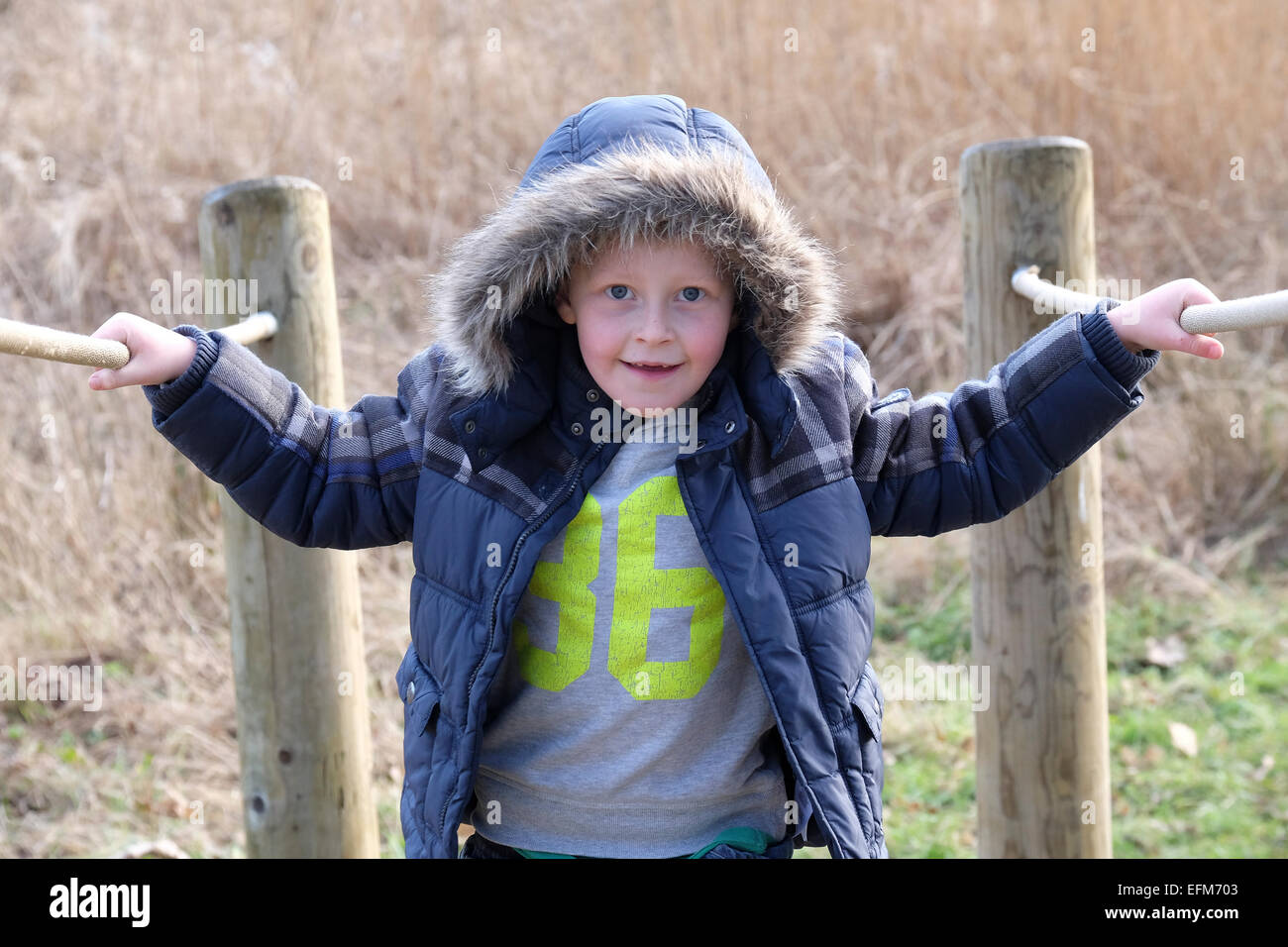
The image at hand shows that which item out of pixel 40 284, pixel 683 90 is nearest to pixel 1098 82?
pixel 683 90

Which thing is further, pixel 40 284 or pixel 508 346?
pixel 40 284

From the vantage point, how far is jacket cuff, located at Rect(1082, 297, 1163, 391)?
1.76 m

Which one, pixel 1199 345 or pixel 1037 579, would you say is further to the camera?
pixel 1037 579

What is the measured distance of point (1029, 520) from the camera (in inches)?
95.3

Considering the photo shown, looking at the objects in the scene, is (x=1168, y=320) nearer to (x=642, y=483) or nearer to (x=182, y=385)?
(x=642, y=483)

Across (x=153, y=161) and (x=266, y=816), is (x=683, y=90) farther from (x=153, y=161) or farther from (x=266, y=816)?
(x=266, y=816)

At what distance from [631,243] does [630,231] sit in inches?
1.1

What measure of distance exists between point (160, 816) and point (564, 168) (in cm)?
244

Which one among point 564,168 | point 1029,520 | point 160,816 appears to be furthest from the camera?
point 160,816

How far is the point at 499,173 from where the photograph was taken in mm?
5535
